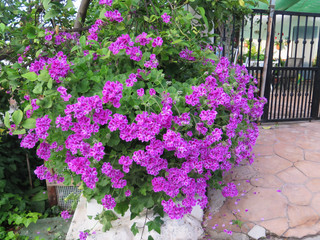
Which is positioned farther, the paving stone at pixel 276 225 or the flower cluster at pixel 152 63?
the paving stone at pixel 276 225

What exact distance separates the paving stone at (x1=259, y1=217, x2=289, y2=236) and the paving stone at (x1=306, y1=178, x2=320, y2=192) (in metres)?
0.51

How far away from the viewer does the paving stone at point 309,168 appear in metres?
2.61

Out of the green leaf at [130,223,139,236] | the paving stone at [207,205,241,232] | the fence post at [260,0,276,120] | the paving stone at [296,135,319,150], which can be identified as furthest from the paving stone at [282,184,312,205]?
the fence post at [260,0,276,120]

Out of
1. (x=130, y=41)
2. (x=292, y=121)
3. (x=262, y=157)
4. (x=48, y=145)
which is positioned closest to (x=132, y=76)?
(x=130, y=41)

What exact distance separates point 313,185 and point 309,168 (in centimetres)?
33

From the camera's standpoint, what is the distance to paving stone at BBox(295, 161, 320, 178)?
261 centimetres

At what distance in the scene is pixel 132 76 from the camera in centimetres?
155

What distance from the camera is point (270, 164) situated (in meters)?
2.82

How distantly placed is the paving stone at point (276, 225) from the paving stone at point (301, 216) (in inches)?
1.7

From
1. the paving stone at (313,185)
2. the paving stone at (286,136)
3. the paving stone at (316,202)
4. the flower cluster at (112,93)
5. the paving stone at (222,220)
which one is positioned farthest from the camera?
the paving stone at (286,136)

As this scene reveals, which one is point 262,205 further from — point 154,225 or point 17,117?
point 17,117

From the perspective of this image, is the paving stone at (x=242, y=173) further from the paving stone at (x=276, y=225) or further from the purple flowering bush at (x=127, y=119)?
the purple flowering bush at (x=127, y=119)

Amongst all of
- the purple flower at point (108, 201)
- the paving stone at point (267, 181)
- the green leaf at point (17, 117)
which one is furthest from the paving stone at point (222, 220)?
the green leaf at point (17, 117)

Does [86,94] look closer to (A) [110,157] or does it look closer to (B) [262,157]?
(A) [110,157]
